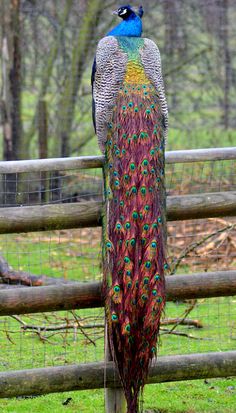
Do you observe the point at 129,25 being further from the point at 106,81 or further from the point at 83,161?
the point at 83,161

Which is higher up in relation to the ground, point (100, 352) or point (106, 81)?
point (106, 81)

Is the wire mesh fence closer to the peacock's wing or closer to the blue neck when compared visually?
the peacock's wing

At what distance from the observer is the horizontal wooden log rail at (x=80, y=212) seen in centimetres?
429

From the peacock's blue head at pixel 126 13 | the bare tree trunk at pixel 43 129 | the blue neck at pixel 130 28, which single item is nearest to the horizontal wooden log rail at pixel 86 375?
the blue neck at pixel 130 28

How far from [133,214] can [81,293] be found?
0.49m

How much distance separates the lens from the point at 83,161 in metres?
4.45

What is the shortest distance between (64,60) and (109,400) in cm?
724

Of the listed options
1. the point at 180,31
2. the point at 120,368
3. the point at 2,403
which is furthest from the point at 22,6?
the point at 120,368

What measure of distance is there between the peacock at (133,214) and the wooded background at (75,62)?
245 inches

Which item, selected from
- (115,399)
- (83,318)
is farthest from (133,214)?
(83,318)

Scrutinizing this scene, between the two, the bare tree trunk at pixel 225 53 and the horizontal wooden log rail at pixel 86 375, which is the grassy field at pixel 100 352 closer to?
the horizontal wooden log rail at pixel 86 375

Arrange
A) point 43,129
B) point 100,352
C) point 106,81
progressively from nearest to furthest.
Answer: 1. point 106,81
2. point 100,352
3. point 43,129

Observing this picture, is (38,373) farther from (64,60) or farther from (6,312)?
(64,60)

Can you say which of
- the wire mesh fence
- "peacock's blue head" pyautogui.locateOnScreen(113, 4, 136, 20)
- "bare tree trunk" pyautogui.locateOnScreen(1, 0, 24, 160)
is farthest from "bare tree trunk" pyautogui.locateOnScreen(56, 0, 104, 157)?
"peacock's blue head" pyautogui.locateOnScreen(113, 4, 136, 20)
